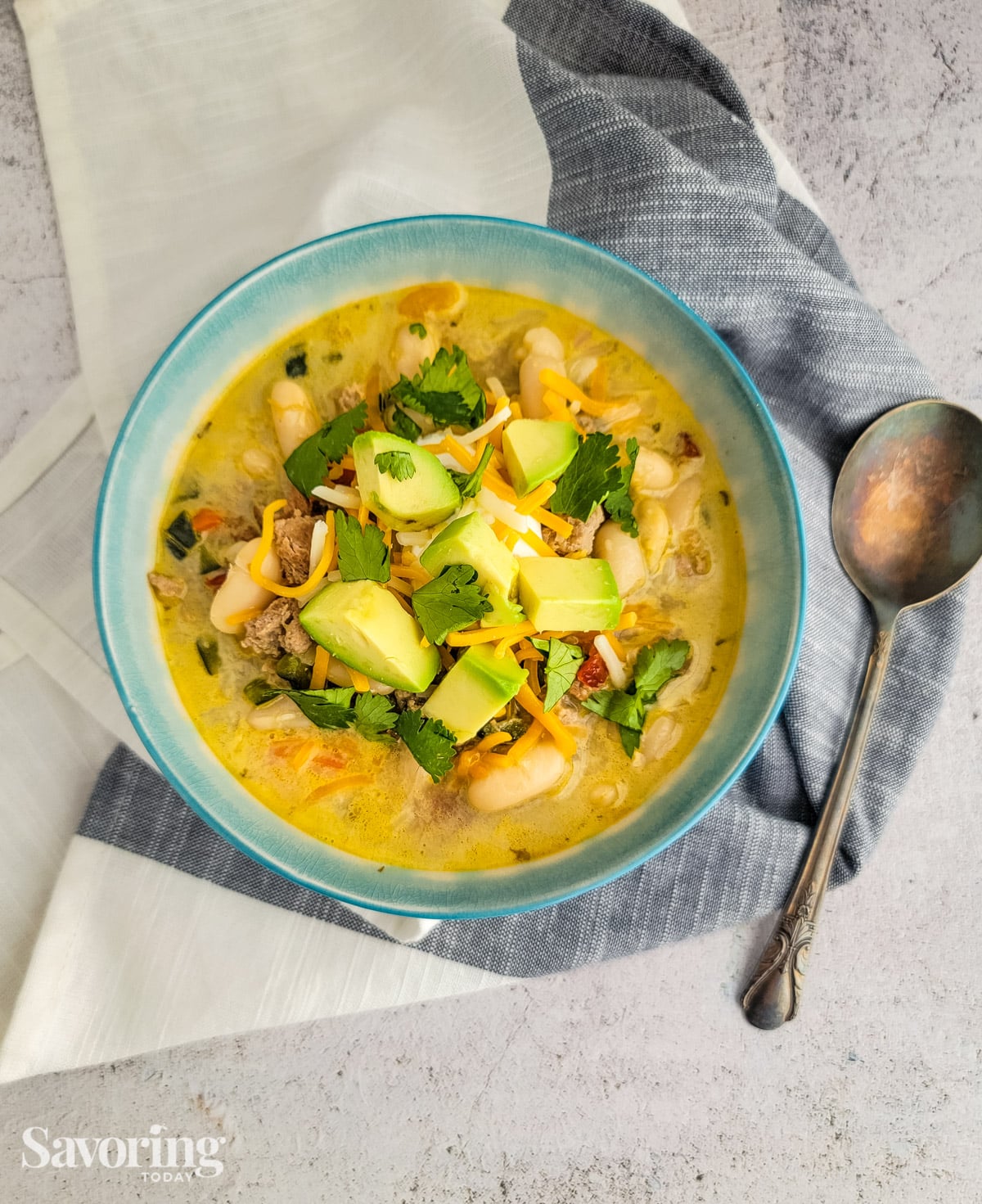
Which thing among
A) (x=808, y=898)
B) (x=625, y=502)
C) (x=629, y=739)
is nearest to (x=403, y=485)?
(x=625, y=502)

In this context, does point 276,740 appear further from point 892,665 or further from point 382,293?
point 892,665

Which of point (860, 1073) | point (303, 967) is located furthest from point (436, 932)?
point (860, 1073)

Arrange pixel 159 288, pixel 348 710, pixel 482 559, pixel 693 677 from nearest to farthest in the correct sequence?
pixel 482 559 → pixel 348 710 → pixel 693 677 → pixel 159 288

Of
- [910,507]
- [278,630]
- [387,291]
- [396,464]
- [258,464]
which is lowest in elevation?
[910,507]

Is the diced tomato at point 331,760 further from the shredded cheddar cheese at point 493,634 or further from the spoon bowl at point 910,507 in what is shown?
the spoon bowl at point 910,507

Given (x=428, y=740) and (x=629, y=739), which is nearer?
(x=428, y=740)

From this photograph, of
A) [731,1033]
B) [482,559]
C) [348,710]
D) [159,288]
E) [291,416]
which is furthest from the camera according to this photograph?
[731,1033]

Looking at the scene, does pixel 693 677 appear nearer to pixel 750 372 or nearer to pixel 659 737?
pixel 659 737

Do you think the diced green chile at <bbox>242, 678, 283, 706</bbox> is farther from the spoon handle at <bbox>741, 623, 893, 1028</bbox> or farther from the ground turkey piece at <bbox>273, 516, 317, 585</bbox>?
the spoon handle at <bbox>741, 623, 893, 1028</bbox>
